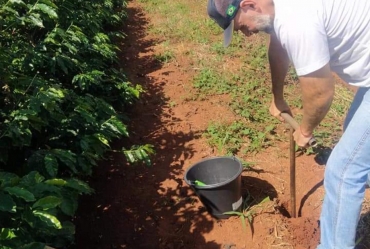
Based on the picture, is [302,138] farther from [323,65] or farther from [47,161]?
[47,161]

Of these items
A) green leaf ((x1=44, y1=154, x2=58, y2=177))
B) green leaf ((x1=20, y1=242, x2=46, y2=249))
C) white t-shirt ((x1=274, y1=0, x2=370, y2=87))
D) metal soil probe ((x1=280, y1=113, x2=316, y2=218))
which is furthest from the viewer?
metal soil probe ((x1=280, y1=113, x2=316, y2=218))

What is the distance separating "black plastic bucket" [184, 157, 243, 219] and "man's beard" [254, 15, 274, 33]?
1143mm

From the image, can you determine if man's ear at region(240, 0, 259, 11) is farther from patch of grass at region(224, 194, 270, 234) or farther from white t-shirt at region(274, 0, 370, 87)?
patch of grass at region(224, 194, 270, 234)

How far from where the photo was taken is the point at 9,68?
2.81m

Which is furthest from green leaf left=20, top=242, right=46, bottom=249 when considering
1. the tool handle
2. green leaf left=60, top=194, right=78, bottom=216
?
the tool handle

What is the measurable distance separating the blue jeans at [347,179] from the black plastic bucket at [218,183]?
2.28 ft

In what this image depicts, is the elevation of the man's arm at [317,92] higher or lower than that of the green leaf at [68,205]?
higher

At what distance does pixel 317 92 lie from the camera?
2.08 meters

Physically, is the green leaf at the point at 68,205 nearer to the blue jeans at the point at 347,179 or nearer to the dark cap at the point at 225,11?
the dark cap at the point at 225,11

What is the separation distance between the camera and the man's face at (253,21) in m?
2.09

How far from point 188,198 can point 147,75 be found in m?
Answer: 2.52

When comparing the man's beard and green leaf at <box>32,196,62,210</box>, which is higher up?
the man's beard

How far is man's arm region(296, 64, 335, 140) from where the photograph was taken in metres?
2.02

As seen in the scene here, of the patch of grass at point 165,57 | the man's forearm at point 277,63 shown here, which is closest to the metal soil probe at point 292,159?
the man's forearm at point 277,63
